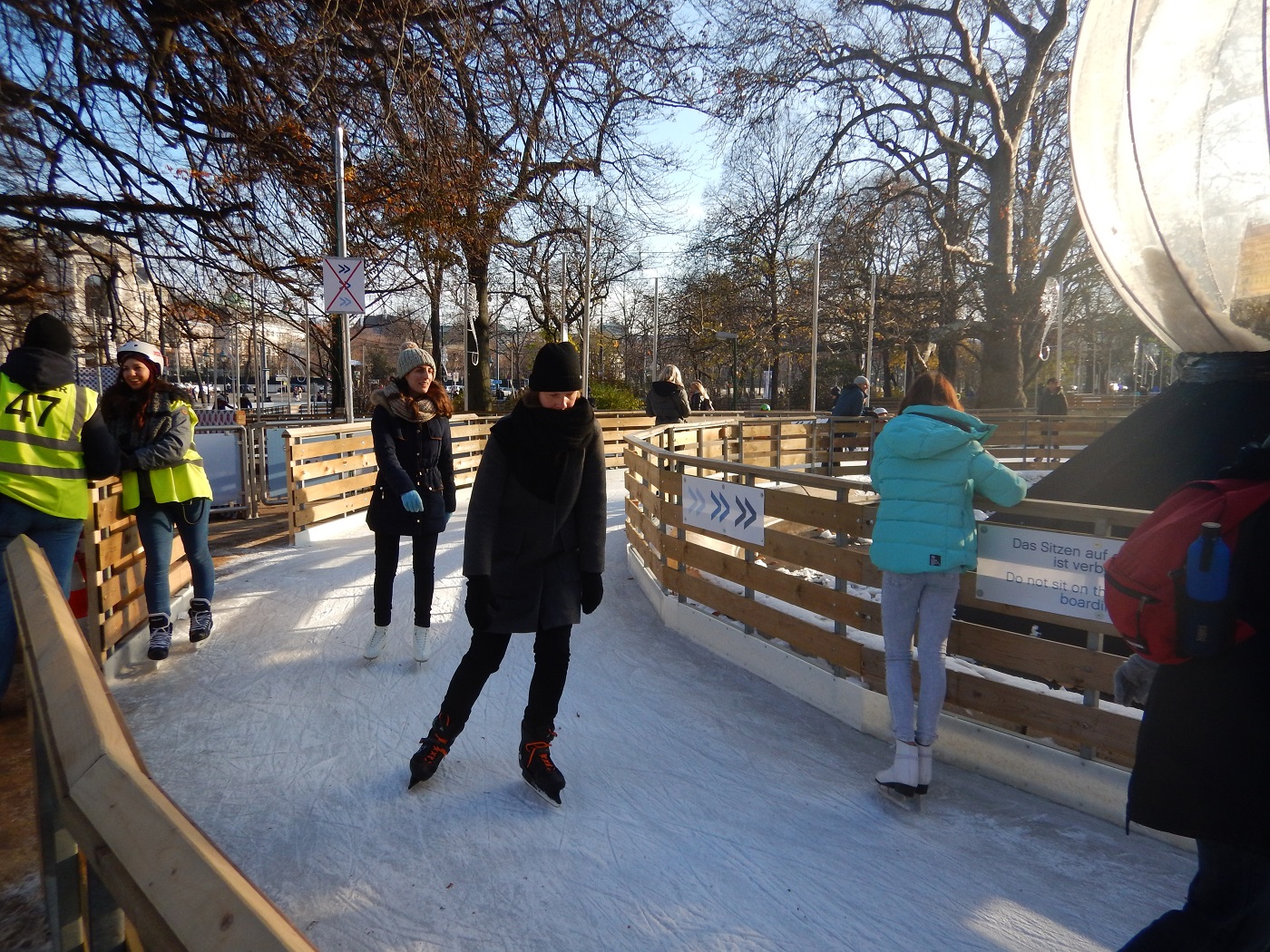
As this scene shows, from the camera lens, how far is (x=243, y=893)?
108 centimetres

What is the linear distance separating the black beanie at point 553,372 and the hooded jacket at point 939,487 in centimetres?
125

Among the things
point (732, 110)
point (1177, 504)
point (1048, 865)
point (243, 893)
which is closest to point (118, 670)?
point (243, 893)

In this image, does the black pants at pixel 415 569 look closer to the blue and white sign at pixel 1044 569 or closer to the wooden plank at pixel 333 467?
the blue and white sign at pixel 1044 569

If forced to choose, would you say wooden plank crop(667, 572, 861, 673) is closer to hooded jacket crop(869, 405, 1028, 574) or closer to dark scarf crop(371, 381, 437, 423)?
hooded jacket crop(869, 405, 1028, 574)

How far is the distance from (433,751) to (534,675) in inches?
20.5

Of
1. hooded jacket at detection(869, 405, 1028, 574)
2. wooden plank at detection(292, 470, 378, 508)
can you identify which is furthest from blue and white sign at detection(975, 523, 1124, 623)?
wooden plank at detection(292, 470, 378, 508)

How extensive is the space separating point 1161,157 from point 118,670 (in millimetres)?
5637

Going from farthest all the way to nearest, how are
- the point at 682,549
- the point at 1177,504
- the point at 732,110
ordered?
the point at 732,110, the point at 682,549, the point at 1177,504

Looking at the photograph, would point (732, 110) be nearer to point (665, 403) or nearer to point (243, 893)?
point (665, 403)

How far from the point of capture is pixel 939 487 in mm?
3482

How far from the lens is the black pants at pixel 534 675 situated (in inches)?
134

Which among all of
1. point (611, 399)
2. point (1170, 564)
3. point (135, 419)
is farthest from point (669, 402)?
point (611, 399)

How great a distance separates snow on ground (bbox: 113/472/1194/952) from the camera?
2754 mm

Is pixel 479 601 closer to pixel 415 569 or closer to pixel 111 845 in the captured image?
pixel 415 569
